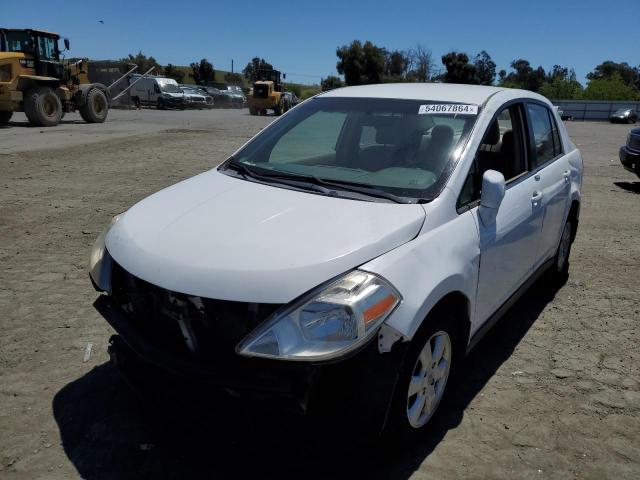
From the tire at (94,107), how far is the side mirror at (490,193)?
20710mm

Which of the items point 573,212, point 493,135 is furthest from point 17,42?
point 493,135

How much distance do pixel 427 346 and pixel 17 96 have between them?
19070 mm

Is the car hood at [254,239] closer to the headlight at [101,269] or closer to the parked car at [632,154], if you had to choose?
the headlight at [101,269]

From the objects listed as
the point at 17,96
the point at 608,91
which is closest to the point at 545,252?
the point at 17,96

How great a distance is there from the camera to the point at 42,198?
781 centimetres

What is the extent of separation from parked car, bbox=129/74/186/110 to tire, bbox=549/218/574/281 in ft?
117

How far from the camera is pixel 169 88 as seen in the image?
38188 mm

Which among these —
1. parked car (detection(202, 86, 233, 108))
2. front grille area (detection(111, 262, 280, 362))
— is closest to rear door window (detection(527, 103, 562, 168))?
front grille area (detection(111, 262, 280, 362))

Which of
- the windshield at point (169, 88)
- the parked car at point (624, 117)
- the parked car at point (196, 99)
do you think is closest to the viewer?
the windshield at point (169, 88)

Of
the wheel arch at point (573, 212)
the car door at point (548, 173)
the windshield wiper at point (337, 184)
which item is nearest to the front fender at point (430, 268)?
the windshield wiper at point (337, 184)

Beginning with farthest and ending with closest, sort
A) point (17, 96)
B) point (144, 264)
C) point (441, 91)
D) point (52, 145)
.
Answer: point (17, 96)
point (52, 145)
point (441, 91)
point (144, 264)

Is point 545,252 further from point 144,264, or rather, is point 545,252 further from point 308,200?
point 144,264

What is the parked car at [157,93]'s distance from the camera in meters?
37.2

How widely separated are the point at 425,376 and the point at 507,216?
3.89 ft
